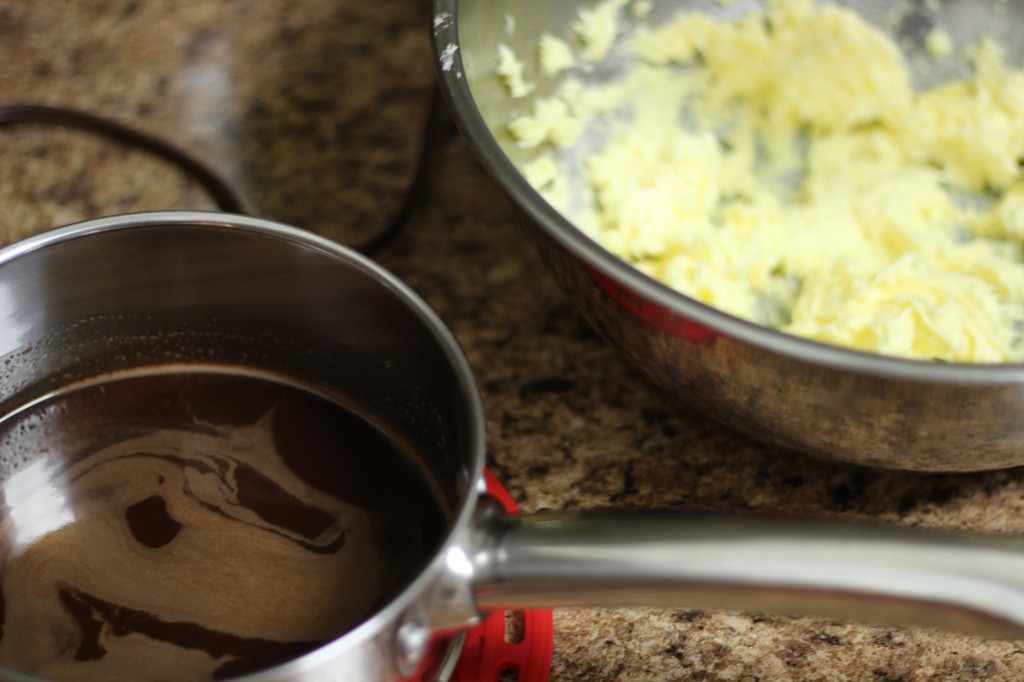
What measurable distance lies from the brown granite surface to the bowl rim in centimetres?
8

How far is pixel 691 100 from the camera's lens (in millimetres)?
835

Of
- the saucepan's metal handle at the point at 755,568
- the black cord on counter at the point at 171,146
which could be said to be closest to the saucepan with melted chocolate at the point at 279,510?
the saucepan's metal handle at the point at 755,568

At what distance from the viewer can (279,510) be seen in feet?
1.85

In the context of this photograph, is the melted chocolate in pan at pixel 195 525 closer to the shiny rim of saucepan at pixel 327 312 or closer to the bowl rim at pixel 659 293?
the shiny rim of saucepan at pixel 327 312

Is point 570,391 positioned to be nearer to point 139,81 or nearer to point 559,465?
point 559,465

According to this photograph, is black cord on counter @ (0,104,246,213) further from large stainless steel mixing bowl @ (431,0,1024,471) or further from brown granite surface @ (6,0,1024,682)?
large stainless steel mixing bowl @ (431,0,1024,471)

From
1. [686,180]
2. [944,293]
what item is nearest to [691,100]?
[686,180]

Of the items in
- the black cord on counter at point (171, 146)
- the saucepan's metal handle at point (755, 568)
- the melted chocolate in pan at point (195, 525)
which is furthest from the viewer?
the black cord on counter at point (171, 146)

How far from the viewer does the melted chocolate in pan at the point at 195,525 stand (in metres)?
0.50

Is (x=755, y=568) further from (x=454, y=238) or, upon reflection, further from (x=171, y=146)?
(x=171, y=146)

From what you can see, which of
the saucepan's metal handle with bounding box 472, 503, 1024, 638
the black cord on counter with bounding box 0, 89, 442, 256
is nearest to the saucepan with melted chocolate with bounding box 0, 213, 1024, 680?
the saucepan's metal handle with bounding box 472, 503, 1024, 638

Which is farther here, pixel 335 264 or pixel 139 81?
pixel 139 81

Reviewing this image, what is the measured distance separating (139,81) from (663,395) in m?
0.57

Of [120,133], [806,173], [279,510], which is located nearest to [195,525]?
[279,510]
